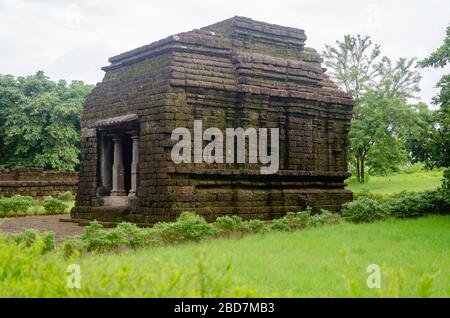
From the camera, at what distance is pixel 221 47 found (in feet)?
44.9

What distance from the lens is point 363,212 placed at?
41.6 feet

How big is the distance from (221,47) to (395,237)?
638 cm

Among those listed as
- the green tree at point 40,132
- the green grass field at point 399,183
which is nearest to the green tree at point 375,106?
the green grass field at point 399,183

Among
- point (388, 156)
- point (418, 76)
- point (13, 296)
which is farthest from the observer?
point (418, 76)

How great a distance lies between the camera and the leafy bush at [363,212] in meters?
12.7

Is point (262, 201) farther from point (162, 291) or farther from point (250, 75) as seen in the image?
point (162, 291)

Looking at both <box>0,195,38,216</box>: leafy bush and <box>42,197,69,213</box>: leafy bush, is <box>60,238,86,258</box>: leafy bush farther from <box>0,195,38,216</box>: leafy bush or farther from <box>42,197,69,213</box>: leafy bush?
<box>42,197,69,213</box>: leafy bush

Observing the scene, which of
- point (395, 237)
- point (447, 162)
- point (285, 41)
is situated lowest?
point (395, 237)

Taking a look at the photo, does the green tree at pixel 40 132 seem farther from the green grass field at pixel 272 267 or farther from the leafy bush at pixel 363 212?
the green grass field at pixel 272 267

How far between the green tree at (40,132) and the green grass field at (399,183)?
15.8m

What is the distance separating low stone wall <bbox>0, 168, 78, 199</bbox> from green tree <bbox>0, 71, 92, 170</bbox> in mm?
5381

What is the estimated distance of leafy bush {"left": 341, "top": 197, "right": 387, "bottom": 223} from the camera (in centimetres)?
1269
